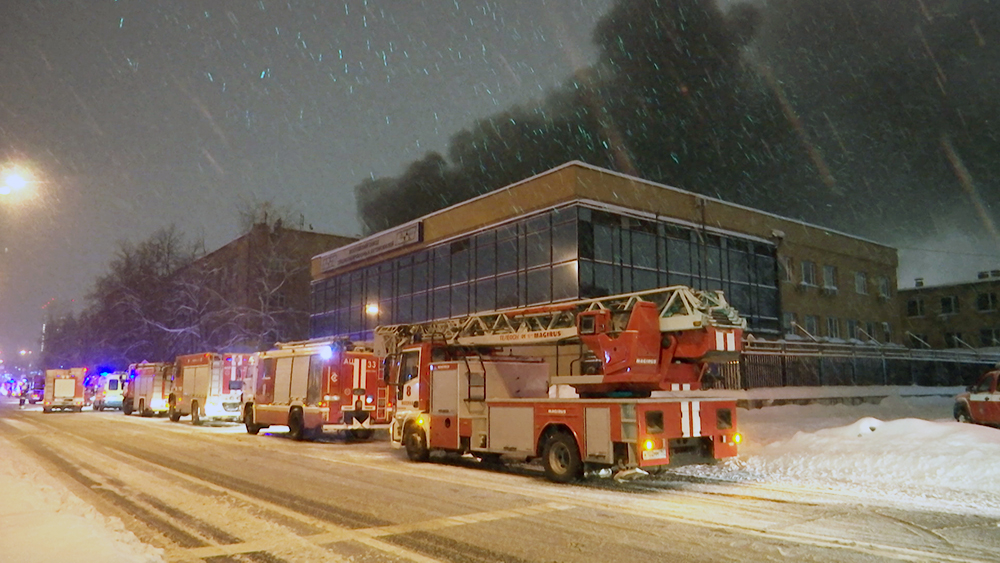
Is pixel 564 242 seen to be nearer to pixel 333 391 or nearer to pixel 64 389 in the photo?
pixel 333 391

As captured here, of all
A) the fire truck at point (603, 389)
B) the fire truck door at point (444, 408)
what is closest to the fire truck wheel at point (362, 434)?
the fire truck door at point (444, 408)

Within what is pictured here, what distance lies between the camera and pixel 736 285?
3441 centimetres

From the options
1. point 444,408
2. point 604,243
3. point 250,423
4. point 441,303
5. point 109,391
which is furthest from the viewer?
point 109,391

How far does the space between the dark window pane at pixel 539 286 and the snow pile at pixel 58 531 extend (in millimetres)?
20350

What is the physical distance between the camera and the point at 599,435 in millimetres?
11398

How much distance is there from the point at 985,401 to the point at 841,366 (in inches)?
485

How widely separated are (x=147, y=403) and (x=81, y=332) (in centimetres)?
4020

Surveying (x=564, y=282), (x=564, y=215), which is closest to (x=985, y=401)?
(x=564, y=282)

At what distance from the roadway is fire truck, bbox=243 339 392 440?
693cm

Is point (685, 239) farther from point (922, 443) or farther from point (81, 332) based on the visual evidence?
point (81, 332)

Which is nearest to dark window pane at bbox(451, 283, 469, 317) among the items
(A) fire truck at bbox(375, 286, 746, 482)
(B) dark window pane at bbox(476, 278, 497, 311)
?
(B) dark window pane at bbox(476, 278, 497, 311)

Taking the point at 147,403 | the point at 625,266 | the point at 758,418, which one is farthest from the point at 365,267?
the point at 758,418

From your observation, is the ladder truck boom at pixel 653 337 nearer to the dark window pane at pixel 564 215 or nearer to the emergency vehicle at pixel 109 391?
the dark window pane at pixel 564 215

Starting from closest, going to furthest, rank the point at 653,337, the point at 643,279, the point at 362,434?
the point at 653,337 < the point at 362,434 < the point at 643,279
